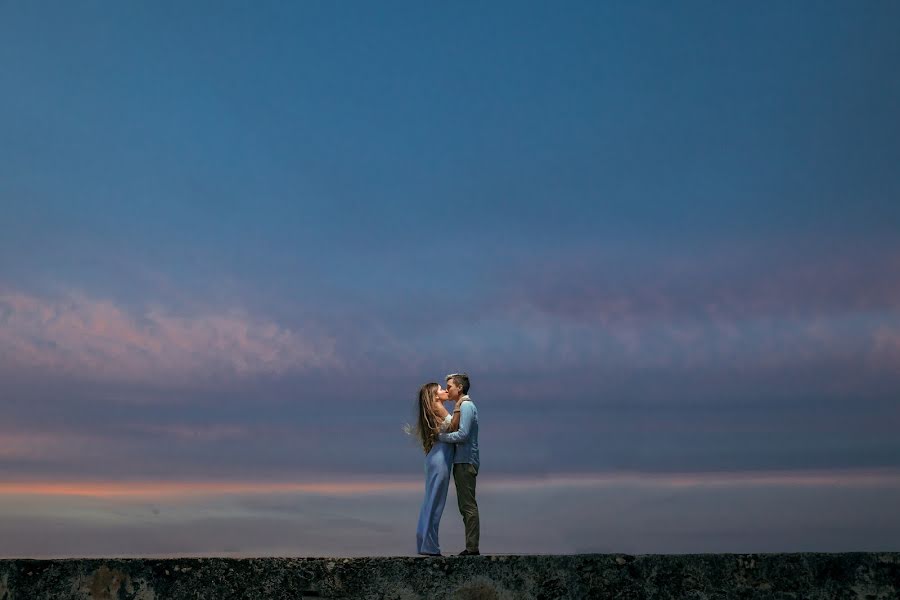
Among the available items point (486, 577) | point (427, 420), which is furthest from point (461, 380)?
point (486, 577)

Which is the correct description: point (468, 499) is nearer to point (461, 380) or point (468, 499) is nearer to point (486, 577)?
point (461, 380)

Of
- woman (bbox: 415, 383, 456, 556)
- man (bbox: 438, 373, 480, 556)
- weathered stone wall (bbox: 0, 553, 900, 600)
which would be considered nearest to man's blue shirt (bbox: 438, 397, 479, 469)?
man (bbox: 438, 373, 480, 556)

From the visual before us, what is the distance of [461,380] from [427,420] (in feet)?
1.89

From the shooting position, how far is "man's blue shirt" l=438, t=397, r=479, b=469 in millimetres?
9445

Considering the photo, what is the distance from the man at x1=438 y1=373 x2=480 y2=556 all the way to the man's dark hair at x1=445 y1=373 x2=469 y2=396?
103 mm

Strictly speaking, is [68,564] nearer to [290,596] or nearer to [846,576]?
[290,596]

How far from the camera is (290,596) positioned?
6.21 metres

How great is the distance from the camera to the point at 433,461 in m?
9.65

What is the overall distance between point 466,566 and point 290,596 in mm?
1248

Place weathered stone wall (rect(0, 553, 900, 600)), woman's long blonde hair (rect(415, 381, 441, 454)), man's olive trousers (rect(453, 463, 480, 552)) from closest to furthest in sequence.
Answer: weathered stone wall (rect(0, 553, 900, 600)) → man's olive trousers (rect(453, 463, 480, 552)) → woman's long blonde hair (rect(415, 381, 441, 454))

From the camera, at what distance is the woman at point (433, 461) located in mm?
9445

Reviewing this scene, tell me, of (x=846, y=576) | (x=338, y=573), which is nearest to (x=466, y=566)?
(x=338, y=573)

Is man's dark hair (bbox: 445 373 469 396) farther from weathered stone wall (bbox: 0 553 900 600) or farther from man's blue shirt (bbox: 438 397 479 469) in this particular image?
weathered stone wall (bbox: 0 553 900 600)

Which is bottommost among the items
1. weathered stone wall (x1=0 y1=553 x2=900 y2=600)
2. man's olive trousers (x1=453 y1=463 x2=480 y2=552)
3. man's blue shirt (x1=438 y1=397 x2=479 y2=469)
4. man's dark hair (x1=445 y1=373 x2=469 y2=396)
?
weathered stone wall (x1=0 y1=553 x2=900 y2=600)
